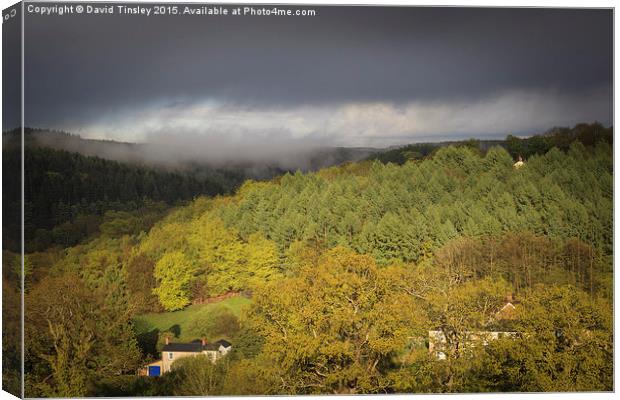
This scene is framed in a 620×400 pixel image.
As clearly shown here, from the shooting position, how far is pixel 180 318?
1490 centimetres

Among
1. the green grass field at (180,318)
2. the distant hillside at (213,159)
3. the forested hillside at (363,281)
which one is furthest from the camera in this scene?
the green grass field at (180,318)

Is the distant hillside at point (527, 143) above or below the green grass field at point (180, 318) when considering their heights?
above

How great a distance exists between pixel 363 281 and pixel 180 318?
94.2 inches

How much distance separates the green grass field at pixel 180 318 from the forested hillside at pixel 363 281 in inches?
3.9

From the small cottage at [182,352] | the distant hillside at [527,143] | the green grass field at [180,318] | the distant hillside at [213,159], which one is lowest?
the small cottage at [182,352]

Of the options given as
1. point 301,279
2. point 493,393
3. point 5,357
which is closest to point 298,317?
point 301,279

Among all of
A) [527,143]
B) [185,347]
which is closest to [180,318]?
[185,347]

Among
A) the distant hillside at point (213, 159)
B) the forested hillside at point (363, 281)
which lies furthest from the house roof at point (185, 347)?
the distant hillside at point (213, 159)

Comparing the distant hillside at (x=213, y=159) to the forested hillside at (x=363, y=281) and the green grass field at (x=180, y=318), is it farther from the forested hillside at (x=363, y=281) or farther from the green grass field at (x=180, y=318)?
the green grass field at (x=180, y=318)

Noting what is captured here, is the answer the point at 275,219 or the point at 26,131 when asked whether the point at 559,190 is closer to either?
the point at 275,219

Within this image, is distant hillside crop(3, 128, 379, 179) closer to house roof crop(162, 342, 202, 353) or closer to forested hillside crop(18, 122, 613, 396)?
forested hillside crop(18, 122, 613, 396)

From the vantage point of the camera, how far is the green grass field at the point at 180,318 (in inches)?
578

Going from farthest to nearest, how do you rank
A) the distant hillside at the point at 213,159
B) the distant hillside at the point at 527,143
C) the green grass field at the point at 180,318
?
the distant hillside at the point at 527,143 < the green grass field at the point at 180,318 < the distant hillside at the point at 213,159

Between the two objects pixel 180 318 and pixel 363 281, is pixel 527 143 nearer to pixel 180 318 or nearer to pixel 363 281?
pixel 363 281
